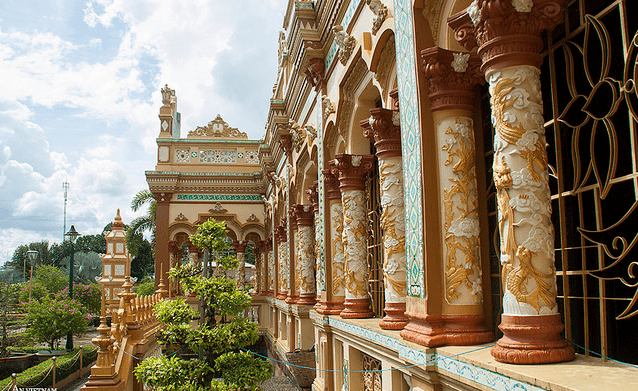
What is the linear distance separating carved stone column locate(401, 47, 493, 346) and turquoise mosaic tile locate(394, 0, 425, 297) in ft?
0.61

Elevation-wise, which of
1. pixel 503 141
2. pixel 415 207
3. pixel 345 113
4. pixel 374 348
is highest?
pixel 345 113

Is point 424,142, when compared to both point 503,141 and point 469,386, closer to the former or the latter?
point 503,141

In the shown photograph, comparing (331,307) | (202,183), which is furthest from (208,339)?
(202,183)

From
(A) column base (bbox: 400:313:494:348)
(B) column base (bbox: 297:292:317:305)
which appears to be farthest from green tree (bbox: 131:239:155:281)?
(A) column base (bbox: 400:313:494:348)

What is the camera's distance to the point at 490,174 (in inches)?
190

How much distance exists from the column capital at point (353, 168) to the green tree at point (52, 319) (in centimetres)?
1307

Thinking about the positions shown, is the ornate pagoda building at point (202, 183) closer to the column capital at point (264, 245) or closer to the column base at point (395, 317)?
the column capital at point (264, 245)

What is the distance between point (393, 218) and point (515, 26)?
282 centimetres

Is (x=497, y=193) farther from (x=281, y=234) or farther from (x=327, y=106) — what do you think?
(x=281, y=234)

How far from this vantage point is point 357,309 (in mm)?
7930

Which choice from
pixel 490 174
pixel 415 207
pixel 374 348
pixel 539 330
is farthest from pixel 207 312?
pixel 539 330

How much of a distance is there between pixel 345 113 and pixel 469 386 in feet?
18.2

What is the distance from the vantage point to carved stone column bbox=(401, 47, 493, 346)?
14.6 ft

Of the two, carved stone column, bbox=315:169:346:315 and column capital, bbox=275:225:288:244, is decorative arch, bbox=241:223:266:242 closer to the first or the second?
column capital, bbox=275:225:288:244
